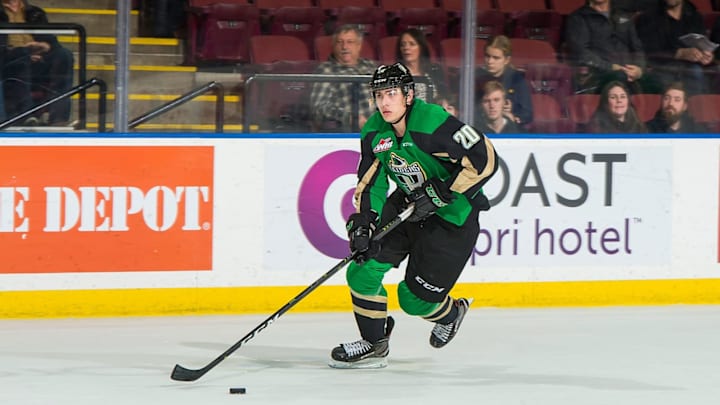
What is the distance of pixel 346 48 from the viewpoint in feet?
21.0

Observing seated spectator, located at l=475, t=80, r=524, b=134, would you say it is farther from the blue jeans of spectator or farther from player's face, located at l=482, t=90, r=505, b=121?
the blue jeans of spectator

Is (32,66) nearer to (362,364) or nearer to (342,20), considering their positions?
(342,20)

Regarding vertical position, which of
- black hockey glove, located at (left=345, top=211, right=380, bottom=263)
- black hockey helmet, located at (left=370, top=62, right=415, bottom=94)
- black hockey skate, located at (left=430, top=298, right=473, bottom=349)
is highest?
black hockey helmet, located at (left=370, top=62, right=415, bottom=94)

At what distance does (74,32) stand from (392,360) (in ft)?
6.67

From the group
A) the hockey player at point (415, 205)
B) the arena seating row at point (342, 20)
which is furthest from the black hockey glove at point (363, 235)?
the arena seating row at point (342, 20)

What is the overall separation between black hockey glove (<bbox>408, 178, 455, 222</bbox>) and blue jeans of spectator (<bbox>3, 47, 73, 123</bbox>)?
1.96 metres

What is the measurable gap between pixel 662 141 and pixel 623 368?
1904mm

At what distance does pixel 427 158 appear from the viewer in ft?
15.6

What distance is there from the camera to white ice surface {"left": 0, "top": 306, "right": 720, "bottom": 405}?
4504 millimetres

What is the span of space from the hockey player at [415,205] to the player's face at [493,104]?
166 cm

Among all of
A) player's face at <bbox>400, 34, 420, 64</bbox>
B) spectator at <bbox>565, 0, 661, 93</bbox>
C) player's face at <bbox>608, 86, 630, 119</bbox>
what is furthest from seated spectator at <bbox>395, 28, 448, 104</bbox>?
player's face at <bbox>608, 86, 630, 119</bbox>

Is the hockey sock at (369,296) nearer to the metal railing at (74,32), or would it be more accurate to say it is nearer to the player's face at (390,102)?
the player's face at (390,102)

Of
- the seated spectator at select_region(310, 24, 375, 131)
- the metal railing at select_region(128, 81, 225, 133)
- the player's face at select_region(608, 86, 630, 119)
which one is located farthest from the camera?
the player's face at select_region(608, 86, 630, 119)

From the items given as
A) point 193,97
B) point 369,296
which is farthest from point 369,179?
point 193,97
